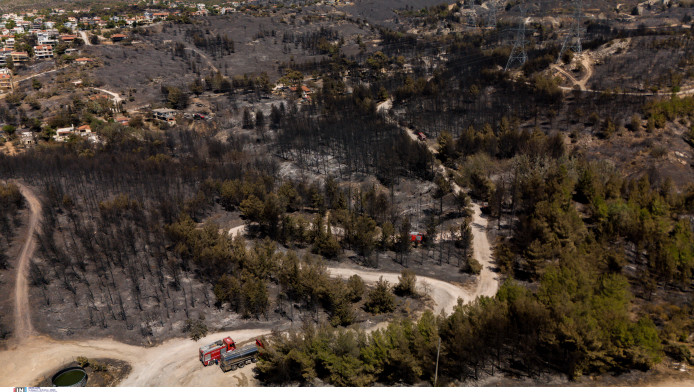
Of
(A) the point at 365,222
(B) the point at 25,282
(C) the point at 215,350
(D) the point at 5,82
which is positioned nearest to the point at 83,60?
(D) the point at 5,82

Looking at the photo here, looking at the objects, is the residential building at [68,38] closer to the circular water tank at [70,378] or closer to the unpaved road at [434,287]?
the unpaved road at [434,287]

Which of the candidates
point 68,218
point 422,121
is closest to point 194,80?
point 422,121

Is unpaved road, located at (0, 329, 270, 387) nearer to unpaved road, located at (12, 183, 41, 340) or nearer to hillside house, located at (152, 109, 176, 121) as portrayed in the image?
unpaved road, located at (12, 183, 41, 340)

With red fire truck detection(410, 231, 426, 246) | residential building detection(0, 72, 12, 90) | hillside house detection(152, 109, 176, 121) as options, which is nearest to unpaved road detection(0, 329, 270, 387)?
red fire truck detection(410, 231, 426, 246)

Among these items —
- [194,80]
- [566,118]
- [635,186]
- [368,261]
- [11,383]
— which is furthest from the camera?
[194,80]

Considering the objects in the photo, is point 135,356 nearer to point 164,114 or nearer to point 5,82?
point 164,114

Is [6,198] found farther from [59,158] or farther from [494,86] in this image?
[494,86]
